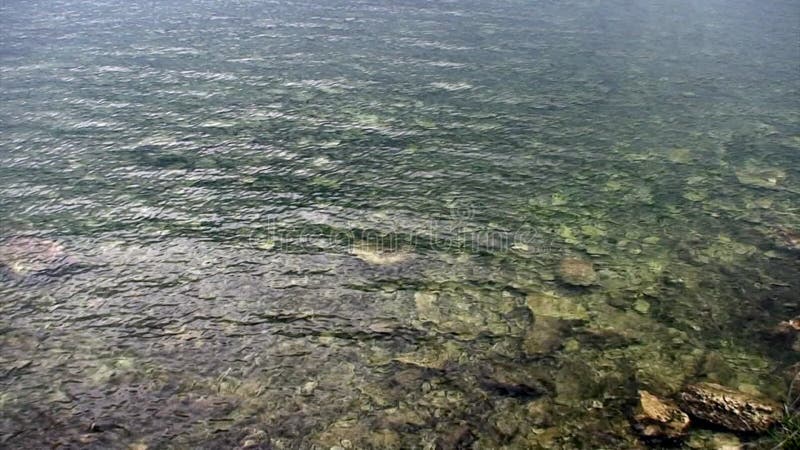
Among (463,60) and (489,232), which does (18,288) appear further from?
(463,60)

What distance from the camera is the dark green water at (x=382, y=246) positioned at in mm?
2041

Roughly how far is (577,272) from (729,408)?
94cm

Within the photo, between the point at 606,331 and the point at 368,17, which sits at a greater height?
the point at 368,17

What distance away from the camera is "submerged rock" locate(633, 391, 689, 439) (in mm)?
1906

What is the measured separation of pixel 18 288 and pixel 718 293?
3.33 m

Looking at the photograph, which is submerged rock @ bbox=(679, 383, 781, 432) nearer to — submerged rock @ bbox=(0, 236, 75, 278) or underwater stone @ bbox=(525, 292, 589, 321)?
underwater stone @ bbox=(525, 292, 589, 321)

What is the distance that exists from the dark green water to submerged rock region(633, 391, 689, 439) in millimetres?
59

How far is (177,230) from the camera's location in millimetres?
3098

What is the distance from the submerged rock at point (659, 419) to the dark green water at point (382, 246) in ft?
0.20

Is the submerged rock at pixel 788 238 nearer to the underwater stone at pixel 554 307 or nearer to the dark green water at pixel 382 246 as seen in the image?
the dark green water at pixel 382 246

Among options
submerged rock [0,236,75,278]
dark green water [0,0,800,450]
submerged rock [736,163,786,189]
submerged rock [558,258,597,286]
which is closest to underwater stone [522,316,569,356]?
dark green water [0,0,800,450]

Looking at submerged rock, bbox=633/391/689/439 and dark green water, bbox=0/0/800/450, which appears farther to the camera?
dark green water, bbox=0/0/800/450

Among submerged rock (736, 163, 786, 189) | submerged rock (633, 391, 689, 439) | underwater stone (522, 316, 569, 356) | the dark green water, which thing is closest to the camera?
submerged rock (633, 391, 689, 439)

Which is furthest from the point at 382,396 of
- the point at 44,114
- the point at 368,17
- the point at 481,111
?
the point at 368,17
